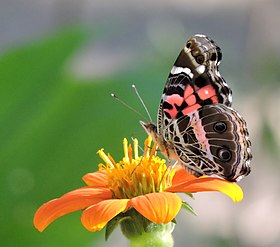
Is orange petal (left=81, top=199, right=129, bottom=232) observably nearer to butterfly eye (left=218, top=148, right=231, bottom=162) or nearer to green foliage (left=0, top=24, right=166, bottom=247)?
butterfly eye (left=218, top=148, right=231, bottom=162)

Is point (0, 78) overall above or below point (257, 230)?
above

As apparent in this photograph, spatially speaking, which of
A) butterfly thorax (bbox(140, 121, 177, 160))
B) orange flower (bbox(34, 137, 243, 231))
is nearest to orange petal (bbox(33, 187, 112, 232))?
orange flower (bbox(34, 137, 243, 231))

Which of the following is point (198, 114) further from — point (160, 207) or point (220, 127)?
point (160, 207)

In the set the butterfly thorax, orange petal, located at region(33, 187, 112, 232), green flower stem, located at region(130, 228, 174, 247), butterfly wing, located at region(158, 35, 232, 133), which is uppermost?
butterfly wing, located at region(158, 35, 232, 133)

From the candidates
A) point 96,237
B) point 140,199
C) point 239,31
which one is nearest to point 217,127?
point 140,199

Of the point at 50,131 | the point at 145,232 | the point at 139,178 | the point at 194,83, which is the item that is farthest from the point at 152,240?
the point at 50,131

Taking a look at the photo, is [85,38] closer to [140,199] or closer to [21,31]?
[140,199]
